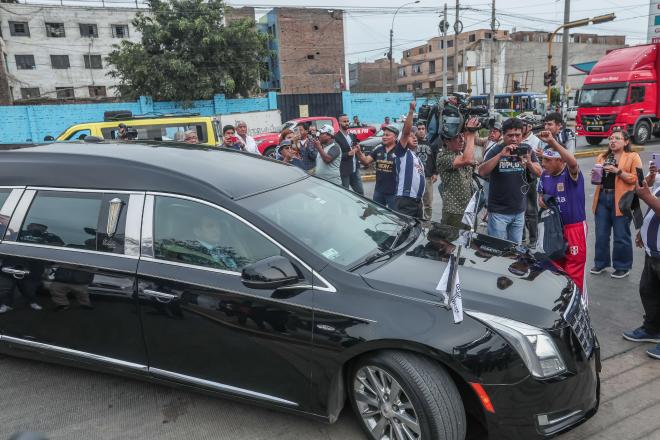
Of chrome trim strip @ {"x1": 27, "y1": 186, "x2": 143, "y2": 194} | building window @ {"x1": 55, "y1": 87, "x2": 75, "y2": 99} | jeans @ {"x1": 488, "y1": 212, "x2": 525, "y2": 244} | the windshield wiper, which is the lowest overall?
jeans @ {"x1": 488, "y1": 212, "x2": 525, "y2": 244}

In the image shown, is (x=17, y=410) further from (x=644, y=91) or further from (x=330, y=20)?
(x=330, y=20)

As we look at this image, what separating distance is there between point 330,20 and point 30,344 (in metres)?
46.8

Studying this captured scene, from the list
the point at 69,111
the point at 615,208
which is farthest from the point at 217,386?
the point at 69,111

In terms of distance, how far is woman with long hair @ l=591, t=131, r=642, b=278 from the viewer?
15.7ft

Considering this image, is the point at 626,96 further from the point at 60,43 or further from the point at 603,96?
the point at 60,43

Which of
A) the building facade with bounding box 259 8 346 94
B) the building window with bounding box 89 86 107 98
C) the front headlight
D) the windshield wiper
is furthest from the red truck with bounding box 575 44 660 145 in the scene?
the building window with bounding box 89 86 107 98

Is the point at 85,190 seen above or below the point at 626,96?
below

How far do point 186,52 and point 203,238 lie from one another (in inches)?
1017

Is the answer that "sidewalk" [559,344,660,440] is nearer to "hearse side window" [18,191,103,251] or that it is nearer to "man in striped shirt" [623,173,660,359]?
"man in striped shirt" [623,173,660,359]

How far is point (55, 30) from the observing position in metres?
42.2

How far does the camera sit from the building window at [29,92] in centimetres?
4147

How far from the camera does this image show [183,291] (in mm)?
2781

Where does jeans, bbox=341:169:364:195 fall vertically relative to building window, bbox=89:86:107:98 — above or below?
below

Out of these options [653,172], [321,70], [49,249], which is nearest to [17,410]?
[49,249]
